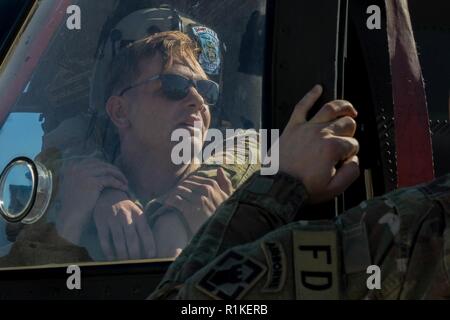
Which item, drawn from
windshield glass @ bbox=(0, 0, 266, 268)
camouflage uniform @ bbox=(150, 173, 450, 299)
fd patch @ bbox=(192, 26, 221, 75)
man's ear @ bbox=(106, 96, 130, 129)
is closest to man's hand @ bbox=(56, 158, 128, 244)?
windshield glass @ bbox=(0, 0, 266, 268)

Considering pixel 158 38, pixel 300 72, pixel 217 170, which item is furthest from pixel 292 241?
pixel 158 38

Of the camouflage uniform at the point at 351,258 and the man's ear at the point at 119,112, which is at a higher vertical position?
the man's ear at the point at 119,112

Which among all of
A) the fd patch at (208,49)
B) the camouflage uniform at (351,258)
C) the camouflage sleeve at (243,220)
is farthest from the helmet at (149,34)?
the camouflage uniform at (351,258)

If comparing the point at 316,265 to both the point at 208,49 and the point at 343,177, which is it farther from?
the point at 208,49

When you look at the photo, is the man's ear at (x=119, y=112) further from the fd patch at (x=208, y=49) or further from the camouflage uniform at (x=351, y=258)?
the camouflage uniform at (x=351, y=258)

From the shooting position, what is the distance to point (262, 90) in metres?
2.36

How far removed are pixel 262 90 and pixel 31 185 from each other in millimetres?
657

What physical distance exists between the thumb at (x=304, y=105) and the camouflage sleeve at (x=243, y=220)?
0.19 m

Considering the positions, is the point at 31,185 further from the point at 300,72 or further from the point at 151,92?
the point at 300,72

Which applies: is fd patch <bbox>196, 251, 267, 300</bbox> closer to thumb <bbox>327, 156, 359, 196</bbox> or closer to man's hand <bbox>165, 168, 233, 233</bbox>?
thumb <bbox>327, 156, 359, 196</bbox>

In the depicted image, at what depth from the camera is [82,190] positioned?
244 centimetres

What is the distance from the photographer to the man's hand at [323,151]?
183cm

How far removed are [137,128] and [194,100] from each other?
0.16 metres
